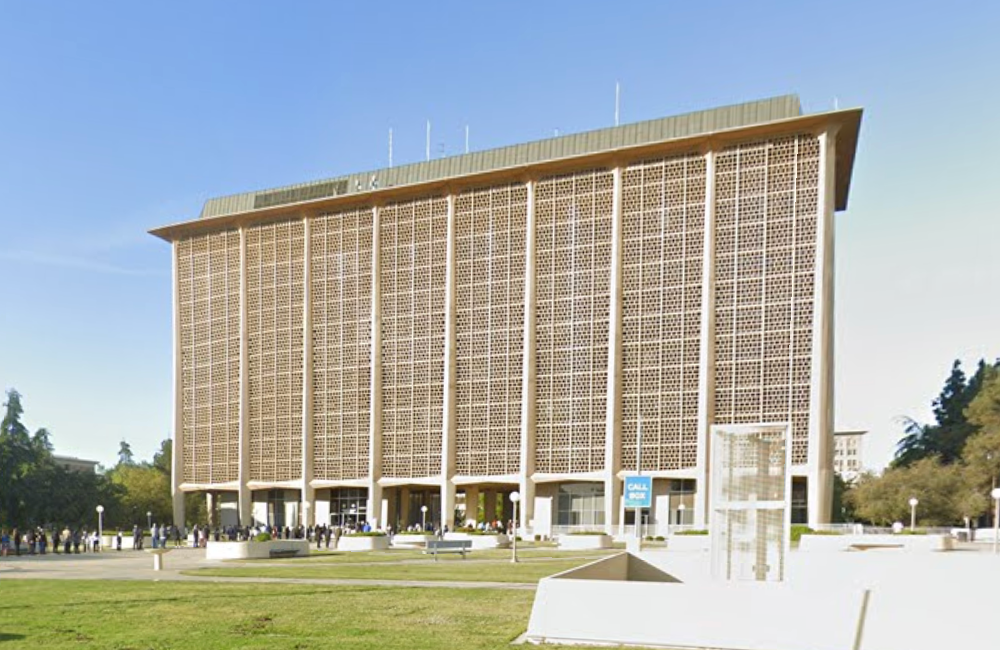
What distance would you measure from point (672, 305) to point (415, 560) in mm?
31352

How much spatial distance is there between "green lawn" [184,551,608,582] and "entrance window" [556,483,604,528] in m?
29.4

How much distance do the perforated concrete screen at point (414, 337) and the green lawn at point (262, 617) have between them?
46.4 meters

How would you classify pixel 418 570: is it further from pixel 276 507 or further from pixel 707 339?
pixel 276 507

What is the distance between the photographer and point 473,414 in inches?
2648

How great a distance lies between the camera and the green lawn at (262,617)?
13727mm

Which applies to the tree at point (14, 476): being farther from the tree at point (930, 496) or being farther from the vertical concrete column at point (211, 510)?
the tree at point (930, 496)

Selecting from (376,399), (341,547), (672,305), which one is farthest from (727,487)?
(376,399)

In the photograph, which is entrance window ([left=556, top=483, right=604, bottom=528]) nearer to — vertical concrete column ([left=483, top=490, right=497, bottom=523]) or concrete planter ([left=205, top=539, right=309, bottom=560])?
vertical concrete column ([left=483, top=490, right=497, bottom=523])

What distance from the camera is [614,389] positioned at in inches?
2425

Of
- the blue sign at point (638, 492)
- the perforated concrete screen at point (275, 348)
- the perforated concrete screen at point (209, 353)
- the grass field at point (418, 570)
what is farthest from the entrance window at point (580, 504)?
the grass field at point (418, 570)

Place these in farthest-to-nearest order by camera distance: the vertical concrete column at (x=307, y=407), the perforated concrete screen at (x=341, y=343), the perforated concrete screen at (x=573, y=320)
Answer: the vertical concrete column at (x=307, y=407) < the perforated concrete screen at (x=341, y=343) < the perforated concrete screen at (x=573, y=320)

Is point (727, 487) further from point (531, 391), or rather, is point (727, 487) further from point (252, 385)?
point (252, 385)

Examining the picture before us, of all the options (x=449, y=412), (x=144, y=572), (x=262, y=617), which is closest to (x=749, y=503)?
(x=262, y=617)

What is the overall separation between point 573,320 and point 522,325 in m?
4.01
